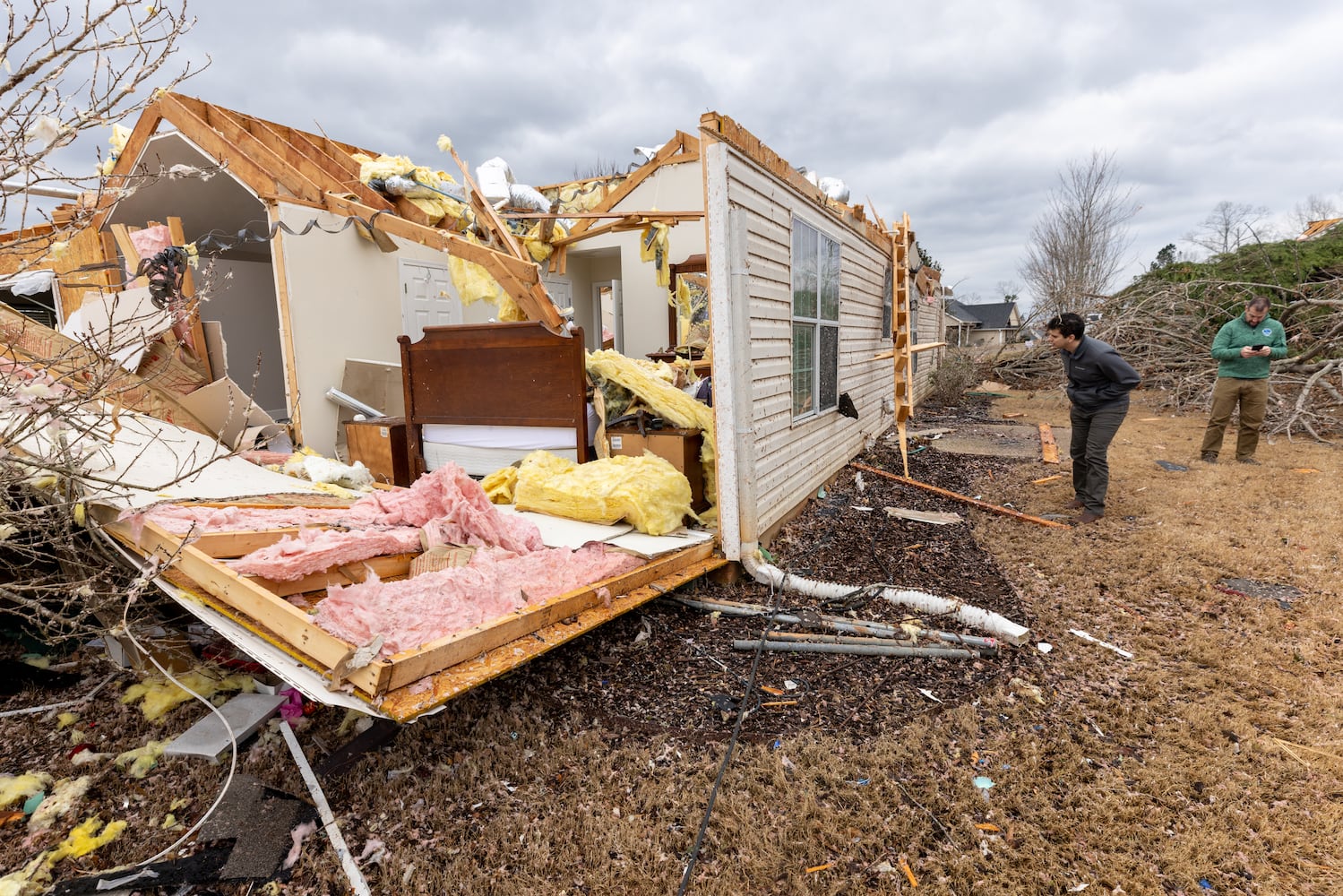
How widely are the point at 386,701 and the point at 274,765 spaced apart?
747mm

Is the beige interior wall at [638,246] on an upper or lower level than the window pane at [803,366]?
upper

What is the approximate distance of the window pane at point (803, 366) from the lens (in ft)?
18.2

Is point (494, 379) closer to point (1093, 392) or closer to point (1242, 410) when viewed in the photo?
point (1093, 392)

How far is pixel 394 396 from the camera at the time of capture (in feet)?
22.3

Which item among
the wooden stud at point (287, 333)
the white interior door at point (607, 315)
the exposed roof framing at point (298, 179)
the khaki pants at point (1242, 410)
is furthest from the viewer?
the white interior door at point (607, 315)

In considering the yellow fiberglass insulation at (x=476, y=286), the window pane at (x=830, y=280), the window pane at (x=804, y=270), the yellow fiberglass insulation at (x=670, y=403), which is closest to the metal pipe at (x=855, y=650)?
the yellow fiberglass insulation at (x=670, y=403)

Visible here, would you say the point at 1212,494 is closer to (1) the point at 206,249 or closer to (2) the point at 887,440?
(2) the point at 887,440

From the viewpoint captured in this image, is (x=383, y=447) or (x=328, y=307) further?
(x=328, y=307)

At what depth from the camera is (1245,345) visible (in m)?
Answer: 7.13

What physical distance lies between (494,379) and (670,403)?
1.53m

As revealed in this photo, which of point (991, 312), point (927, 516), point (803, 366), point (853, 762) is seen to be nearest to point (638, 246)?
point (803, 366)

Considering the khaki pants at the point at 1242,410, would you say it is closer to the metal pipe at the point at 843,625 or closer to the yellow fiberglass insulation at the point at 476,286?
the metal pipe at the point at 843,625

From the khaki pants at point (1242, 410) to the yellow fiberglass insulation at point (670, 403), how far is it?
6424 mm

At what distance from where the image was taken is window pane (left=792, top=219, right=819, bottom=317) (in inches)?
215
